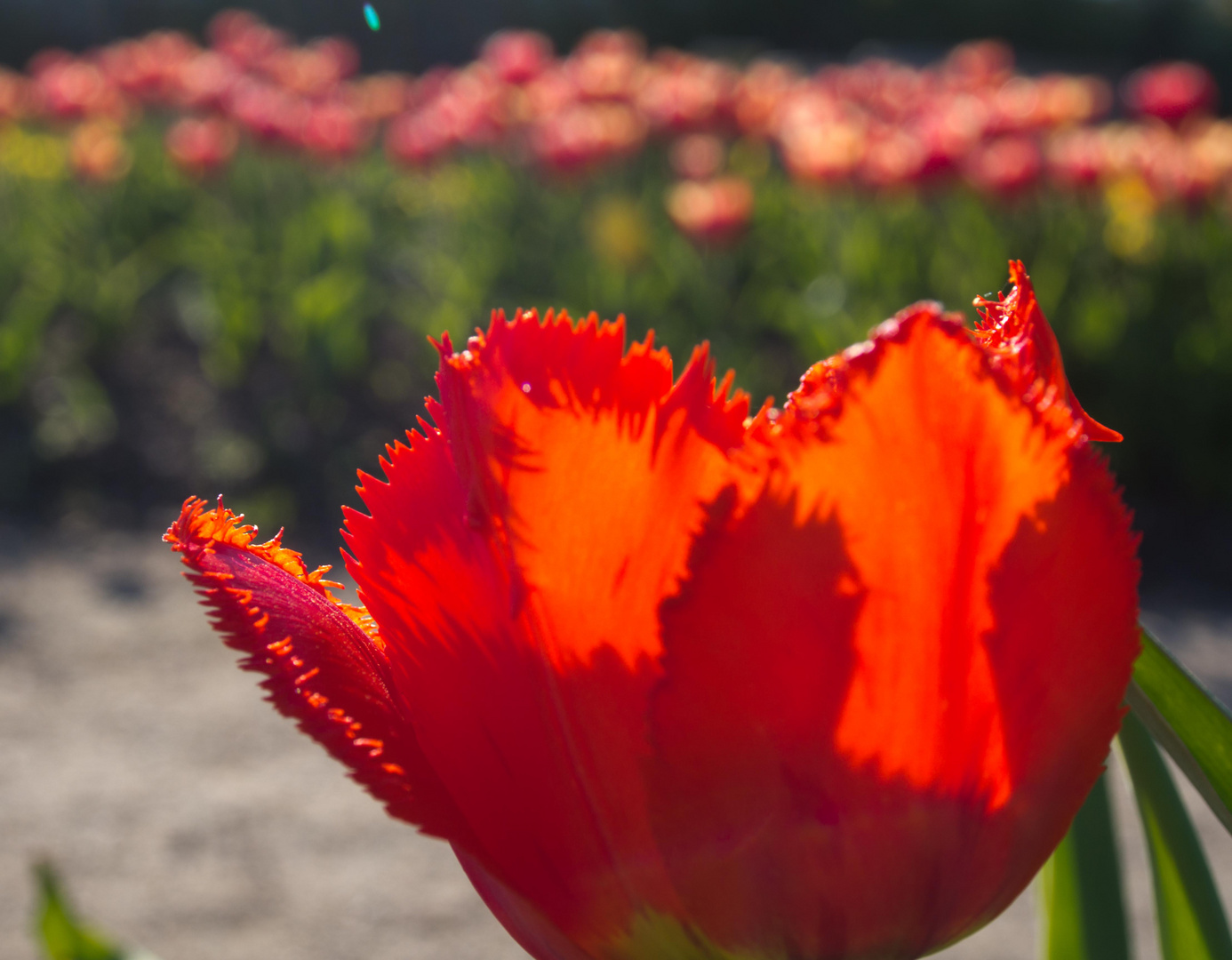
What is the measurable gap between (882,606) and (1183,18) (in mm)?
18228

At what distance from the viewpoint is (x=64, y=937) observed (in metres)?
0.71

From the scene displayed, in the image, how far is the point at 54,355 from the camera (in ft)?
16.6

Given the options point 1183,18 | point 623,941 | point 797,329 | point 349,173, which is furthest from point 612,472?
point 1183,18

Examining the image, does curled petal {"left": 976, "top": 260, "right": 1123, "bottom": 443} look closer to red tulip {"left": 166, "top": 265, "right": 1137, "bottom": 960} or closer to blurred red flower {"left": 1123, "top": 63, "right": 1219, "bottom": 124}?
red tulip {"left": 166, "top": 265, "right": 1137, "bottom": 960}

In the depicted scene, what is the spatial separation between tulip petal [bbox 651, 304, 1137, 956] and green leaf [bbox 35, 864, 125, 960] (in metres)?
0.46

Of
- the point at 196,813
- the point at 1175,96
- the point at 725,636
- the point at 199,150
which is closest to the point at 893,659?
the point at 725,636

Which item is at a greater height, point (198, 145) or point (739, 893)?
point (198, 145)

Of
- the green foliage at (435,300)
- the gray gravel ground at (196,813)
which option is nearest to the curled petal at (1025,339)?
the gray gravel ground at (196,813)

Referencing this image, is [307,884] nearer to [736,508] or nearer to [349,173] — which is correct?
[736,508]

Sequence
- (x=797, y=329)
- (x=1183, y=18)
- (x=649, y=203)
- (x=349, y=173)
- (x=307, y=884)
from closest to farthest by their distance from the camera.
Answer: (x=307, y=884) → (x=797, y=329) → (x=649, y=203) → (x=349, y=173) → (x=1183, y=18)

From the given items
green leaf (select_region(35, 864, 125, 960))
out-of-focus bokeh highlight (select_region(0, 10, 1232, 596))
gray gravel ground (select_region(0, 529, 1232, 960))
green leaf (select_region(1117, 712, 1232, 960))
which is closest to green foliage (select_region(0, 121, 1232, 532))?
out-of-focus bokeh highlight (select_region(0, 10, 1232, 596))

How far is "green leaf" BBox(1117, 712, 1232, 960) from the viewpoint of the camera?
46cm

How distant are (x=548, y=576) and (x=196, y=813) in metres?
2.89

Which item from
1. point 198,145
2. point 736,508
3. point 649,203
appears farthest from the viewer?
point 649,203
